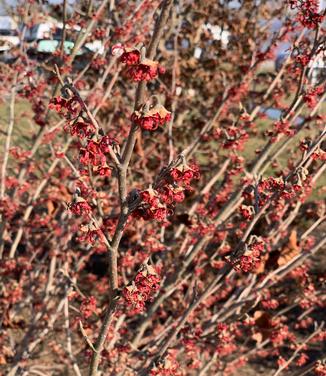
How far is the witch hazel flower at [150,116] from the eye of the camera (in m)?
1.90

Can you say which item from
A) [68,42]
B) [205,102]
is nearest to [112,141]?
[68,42]

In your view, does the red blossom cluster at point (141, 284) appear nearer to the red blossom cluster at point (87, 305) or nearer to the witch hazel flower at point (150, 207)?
the witch hazel flower at point (150, 207)

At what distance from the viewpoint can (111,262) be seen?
88.6 inches

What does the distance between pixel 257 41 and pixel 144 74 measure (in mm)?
7163

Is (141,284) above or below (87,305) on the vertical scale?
above

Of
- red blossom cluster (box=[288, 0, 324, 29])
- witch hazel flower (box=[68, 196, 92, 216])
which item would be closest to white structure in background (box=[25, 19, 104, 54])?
red blossom cluster (box=[288, 0, 324, 29])

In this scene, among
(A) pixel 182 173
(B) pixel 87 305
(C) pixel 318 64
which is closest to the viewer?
(A) pixel 182 173

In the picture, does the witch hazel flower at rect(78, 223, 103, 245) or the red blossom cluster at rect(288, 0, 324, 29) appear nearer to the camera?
the witch hazel flower at rect(78, 223, 103, 245)

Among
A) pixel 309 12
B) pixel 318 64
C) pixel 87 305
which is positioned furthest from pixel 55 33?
pixel 309 12

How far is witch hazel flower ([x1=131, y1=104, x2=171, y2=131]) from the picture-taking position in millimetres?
1903

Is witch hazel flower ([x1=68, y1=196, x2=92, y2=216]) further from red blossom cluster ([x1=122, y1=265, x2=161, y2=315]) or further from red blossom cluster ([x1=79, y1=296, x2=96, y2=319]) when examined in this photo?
red blossom cluster ([x1=79, y1=296, x2=96, y2=319])

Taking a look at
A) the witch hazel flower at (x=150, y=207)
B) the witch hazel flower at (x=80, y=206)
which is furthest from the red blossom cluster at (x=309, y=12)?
the witch hazel flower at (x=80, y=206)

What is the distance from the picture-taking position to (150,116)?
1.90m

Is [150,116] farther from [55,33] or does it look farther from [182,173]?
[55,33]
